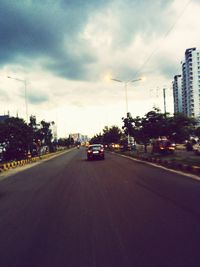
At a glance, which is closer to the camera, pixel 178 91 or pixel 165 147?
pixel 165 147

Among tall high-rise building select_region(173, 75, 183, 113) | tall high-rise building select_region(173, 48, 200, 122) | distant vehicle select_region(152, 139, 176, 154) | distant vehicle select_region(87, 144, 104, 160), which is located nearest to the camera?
distant vehicle select_region(87, 144, 104, 160)

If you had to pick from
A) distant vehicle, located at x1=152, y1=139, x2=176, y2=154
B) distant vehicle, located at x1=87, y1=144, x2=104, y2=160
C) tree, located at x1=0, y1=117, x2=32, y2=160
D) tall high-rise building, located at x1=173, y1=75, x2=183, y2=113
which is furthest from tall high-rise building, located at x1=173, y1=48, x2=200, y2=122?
distant vehicle, located at x1=87, y1=144, x2=104, y2=160

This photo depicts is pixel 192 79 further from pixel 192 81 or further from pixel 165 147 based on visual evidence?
pixel 165 147

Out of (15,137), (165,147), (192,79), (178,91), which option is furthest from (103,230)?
(178,91)

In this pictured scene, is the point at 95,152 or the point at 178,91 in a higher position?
the point at 178,91

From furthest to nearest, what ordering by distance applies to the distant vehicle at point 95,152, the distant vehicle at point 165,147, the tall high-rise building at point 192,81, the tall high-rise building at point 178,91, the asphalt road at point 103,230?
the tall high-rise building at point 178,91 < the tall high-rise building at point 192,81 < the distant vehicle at point 165,147 < the distant vehicle at point 95,152 < the asphalt road at point 103,230

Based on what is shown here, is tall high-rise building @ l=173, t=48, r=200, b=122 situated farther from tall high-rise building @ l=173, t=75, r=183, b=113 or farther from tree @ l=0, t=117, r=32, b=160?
tree @ l=0, t=117, r=32, b=160

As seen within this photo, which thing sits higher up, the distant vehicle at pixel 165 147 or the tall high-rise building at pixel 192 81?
the tall high-rise building at pixel 192 81

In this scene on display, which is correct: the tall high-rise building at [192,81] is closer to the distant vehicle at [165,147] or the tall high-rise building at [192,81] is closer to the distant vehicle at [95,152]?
the distant vehicle at [165,147]

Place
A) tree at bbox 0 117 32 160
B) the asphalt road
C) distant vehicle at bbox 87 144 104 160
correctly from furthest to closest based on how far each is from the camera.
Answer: tree at bbox 0 117 32 160
distant vehicle at bbox 87 144 104 160
the asphalt road

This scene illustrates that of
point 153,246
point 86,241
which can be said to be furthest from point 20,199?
point 153,246

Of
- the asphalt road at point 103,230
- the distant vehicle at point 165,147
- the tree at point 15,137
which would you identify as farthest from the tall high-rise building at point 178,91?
the asphalt road at point 103,230

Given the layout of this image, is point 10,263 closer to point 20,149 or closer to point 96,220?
point 96,220

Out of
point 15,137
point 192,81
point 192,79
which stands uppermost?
point 192,79
